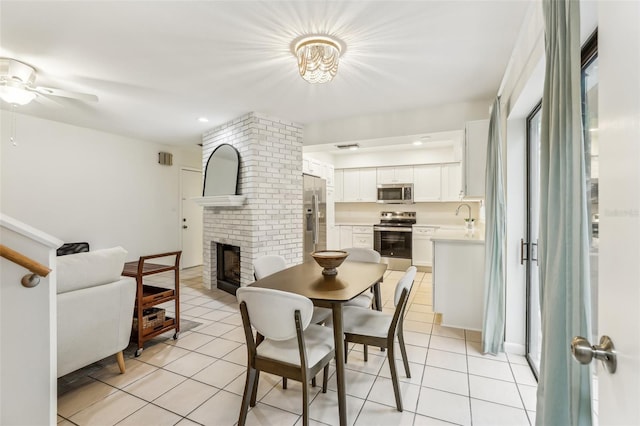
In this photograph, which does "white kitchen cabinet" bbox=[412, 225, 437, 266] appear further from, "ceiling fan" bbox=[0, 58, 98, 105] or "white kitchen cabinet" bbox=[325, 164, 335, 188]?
"ceiling fan" bbox=[0, 58, 98, 105]

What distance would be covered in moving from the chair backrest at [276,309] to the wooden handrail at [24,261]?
822 millimetres

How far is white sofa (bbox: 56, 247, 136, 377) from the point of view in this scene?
6.40 feet

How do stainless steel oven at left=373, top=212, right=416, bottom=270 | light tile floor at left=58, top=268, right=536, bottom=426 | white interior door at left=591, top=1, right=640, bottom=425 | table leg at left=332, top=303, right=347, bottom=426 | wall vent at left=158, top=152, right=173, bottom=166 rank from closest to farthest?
white interior door at left=591, top=1, right=640, bottom=425, table leg at left=332, top=303, right=347, bottom=426, light tile floor at left=58, top=268, right=536, bottom=426, wall vent at left=158, top=152, right=173, bottom=166, stainless steel oven at left=373, top=212, right=416, bottom=270

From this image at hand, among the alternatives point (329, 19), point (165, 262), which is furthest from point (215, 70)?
point (165, 262)

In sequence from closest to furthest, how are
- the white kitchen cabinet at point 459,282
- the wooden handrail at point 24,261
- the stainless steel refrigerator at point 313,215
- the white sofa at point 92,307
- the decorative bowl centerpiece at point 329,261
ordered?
the wooden handrail at point 24,261, the white sofa at point 92,307, the decorative bowl centerpiece at point 329,261, the white kitchen cabinet at point 459,282, the stainless steel refrigerator at point 313,215

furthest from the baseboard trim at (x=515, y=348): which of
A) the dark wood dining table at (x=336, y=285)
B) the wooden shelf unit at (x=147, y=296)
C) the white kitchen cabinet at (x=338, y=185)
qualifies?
the white kitchen cabinet at (x=338, y=185)

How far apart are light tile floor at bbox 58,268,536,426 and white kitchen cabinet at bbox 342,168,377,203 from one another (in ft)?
12.8

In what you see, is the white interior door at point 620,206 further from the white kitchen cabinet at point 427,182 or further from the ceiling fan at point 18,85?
the white kitchen cabinet at point 427,182

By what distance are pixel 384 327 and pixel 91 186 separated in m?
4.83

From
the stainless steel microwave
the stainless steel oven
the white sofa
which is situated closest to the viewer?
the white sofa

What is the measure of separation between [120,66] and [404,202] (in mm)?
5049

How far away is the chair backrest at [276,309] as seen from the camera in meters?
1.52

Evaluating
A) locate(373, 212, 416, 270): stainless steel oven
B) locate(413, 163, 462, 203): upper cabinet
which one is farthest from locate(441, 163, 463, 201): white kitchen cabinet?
locate(373, 212, 416, 270): stainless steel oven

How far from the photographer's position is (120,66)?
2561 millimetres
